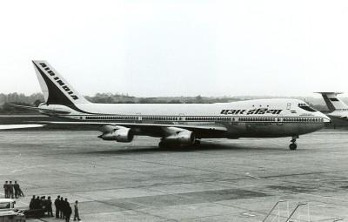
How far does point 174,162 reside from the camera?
35.8 m

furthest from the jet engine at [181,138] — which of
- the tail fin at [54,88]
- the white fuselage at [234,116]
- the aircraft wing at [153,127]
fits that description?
the tail fin at [54,88]

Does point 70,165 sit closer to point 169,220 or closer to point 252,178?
point 252,178

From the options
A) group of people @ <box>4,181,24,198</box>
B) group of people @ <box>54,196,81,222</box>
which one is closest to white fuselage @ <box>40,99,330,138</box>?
group of people @ <box>4,181,24,198</box>

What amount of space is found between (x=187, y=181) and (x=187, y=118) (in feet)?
63.2

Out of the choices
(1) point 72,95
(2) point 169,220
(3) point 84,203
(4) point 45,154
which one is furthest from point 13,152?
(2) point 169,220

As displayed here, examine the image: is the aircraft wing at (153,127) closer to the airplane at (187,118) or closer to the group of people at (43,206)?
the airplane at (187,118)

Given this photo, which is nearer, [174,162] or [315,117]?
[174,162]

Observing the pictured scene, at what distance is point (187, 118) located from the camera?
46188mm

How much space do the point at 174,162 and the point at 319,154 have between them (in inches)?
492

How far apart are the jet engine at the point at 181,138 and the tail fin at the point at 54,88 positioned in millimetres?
11836

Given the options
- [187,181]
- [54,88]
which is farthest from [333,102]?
[187,181]

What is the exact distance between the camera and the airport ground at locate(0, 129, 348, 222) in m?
19.7

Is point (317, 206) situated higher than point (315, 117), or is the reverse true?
point (315, 117)

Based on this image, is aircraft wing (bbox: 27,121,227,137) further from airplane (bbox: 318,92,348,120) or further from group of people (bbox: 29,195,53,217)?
airplane (bbox: 318,92,348,120)
